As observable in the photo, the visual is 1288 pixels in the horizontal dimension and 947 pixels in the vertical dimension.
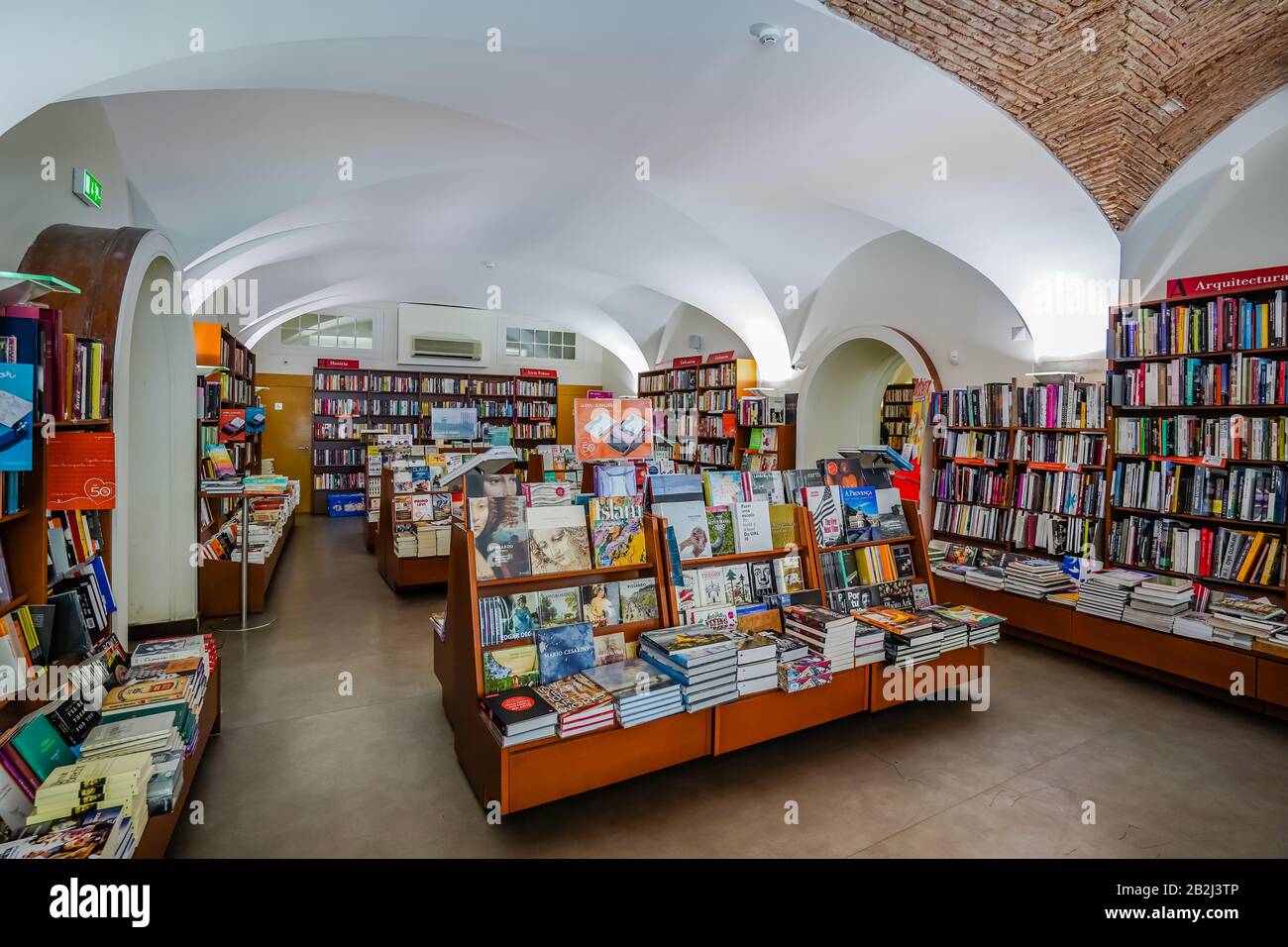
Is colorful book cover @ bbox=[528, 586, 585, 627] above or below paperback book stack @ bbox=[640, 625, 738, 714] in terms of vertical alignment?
above

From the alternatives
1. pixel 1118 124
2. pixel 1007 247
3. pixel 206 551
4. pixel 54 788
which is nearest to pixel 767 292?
pixel 1007 247

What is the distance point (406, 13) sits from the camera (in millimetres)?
3256

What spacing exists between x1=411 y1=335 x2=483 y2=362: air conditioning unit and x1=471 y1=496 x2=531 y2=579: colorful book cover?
37.0 ft

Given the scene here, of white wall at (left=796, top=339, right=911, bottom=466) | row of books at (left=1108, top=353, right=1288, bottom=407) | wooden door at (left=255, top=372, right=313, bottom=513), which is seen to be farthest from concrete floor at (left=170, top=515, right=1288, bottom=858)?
wooden door at (left=255, top=372, right=313, bottom=513)

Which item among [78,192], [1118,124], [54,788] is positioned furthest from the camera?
[1118,124]

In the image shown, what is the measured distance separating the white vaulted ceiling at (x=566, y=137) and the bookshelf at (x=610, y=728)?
2.56 m

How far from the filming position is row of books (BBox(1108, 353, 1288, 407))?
13.7 ft

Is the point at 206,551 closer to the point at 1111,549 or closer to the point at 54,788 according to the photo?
the point at 54,788

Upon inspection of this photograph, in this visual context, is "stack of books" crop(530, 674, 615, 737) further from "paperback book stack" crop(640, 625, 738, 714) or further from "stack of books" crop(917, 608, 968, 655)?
"stack of books" crop(917, 608, 968, 655)

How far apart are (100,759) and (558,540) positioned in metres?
1.78

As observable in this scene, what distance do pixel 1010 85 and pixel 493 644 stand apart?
4334 millimetres

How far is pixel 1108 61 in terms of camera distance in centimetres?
368

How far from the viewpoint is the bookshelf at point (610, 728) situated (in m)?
2.50

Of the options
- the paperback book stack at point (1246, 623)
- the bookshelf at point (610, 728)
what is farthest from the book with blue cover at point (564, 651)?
the paperback book stack at point (1246, 623)
